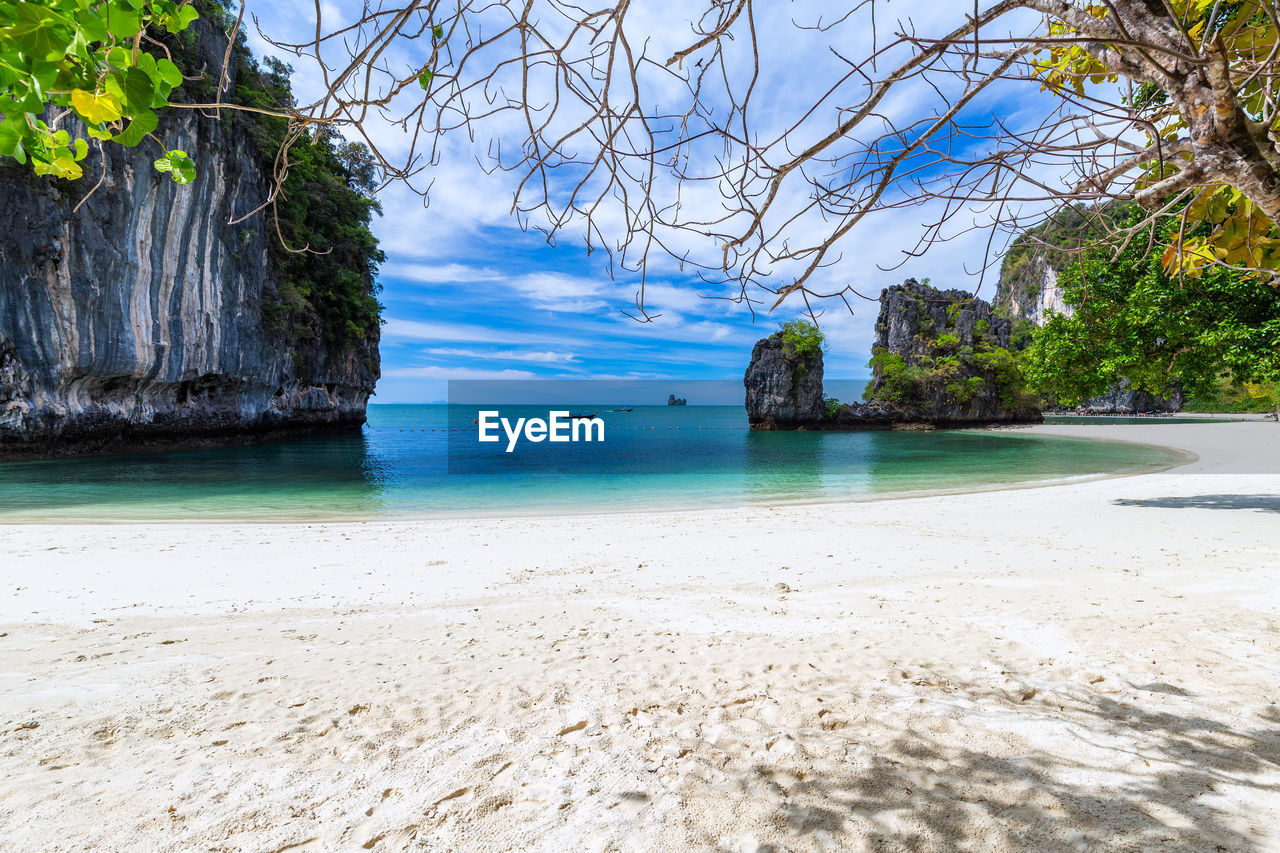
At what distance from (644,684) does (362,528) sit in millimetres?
7559

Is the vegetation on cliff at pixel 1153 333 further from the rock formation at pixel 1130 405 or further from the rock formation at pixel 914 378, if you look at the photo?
the rock formation at pixel 1130 405

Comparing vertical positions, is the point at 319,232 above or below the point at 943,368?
above

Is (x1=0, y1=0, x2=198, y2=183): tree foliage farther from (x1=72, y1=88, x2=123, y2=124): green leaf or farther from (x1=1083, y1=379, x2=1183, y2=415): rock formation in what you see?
(x1=1083, y1=379, x2=1183, y2=415): rock formation

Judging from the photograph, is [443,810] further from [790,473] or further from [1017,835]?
[790,473]

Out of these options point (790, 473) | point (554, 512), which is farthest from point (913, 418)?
point (554, 512)

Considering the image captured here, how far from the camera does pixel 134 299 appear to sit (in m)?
18.6

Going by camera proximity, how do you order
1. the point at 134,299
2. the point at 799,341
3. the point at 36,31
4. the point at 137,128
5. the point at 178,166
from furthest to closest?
the point at 799,341
the point at 134,299
the point at 178,166
the point at 137,128
the point at 36,31

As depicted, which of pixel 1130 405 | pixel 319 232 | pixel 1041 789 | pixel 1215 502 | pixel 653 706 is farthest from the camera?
pixel 1130 405

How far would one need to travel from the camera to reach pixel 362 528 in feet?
29.0

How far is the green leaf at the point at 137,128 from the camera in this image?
1.41m

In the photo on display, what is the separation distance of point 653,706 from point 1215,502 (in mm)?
11707

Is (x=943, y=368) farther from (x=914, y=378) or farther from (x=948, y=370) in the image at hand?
(x=914, y=378)

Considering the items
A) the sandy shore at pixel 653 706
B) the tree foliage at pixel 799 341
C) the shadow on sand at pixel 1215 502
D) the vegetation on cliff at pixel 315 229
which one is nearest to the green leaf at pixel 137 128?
the sandy shore at pixel 653 706

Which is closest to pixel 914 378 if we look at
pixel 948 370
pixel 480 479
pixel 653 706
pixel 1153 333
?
pixel 948 370
